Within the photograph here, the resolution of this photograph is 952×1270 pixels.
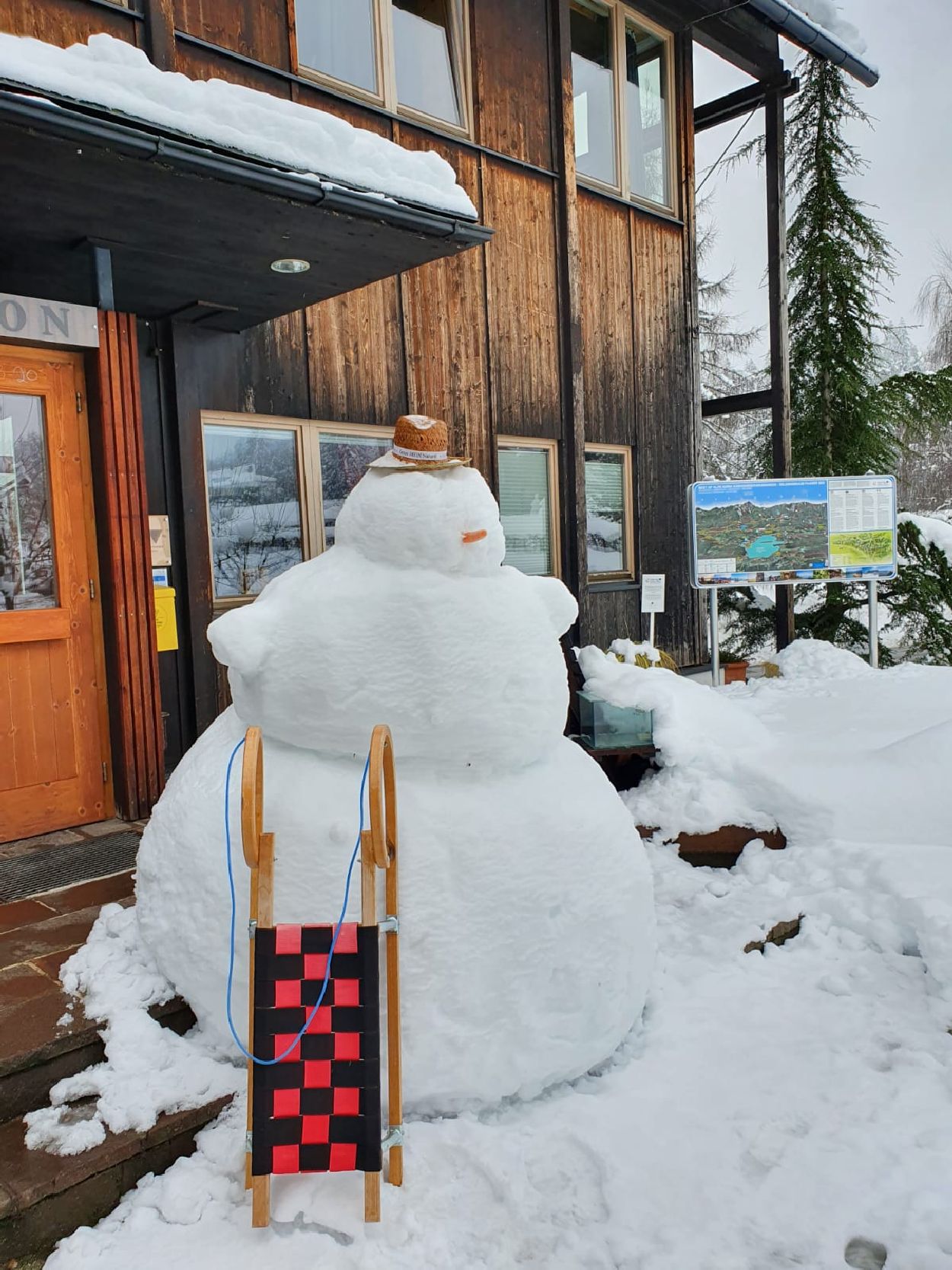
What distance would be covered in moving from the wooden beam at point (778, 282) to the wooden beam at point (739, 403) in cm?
9

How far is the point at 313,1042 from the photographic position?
2.13 metres

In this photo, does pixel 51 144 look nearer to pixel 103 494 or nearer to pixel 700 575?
pixel 103 494

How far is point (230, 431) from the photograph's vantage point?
17.9 feet

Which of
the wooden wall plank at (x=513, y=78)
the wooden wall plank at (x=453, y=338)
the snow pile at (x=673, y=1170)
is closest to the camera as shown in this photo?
the snow pile at (x=673, y=1170)

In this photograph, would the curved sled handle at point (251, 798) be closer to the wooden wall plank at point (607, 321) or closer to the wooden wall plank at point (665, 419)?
the wooden wall plank at point (607, 321)

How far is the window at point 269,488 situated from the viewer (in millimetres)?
5430

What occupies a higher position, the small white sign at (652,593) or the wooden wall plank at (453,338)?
the wooden wall plank at (453,338)

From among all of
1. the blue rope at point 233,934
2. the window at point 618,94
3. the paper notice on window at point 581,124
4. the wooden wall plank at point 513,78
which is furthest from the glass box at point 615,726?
the paper notice on window at point 581,124

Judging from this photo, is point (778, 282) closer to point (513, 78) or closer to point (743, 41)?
point (743, 41)

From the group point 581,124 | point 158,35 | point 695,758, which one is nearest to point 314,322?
point 158,35

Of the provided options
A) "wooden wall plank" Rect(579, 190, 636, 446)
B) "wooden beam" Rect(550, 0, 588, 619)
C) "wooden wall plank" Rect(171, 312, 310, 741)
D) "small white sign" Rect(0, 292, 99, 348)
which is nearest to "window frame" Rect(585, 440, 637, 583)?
"wooden wall plank" Rect(579, 190, 636, 446)

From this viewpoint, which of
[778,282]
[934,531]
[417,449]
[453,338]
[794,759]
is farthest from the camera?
[934,531]

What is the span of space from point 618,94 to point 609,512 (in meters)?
3.90

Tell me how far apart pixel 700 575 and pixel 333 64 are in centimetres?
474
